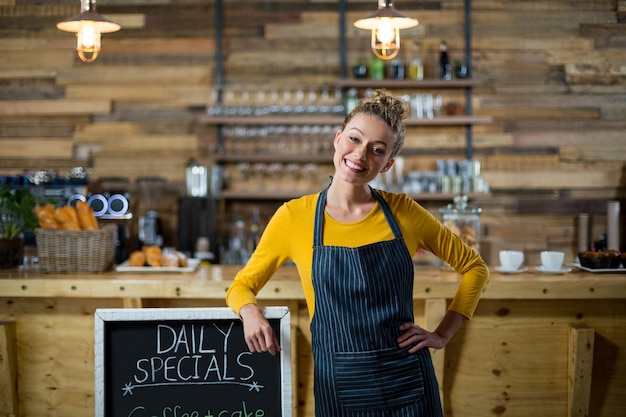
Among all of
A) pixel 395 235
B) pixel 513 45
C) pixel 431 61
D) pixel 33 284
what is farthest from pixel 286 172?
pixel 395 235

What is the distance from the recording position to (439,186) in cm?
573

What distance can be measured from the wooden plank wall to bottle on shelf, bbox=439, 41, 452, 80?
4.6 inches

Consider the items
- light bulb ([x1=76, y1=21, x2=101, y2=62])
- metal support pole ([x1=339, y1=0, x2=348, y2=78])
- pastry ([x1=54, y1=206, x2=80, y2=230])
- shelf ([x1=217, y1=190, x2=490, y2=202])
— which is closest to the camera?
pastry ([x1=54, y1=206, x2=80, y2=230])

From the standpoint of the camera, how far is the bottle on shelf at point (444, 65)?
584 cm

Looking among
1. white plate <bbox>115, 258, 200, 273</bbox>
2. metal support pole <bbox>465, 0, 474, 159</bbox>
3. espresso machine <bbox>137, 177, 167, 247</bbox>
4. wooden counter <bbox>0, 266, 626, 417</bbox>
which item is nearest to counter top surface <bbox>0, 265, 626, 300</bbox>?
wooden counter <bbox>0, 266, 626, 417</bbox>

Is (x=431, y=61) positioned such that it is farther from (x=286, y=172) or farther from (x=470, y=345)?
(x=470, y=345)

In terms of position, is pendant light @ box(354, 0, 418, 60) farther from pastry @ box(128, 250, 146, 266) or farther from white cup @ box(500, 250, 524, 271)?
pastry @ box(128, 250, 146, 266)

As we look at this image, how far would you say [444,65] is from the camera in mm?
5844

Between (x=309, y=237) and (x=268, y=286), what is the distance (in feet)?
3.42

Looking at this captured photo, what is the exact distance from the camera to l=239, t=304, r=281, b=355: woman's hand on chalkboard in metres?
2.16

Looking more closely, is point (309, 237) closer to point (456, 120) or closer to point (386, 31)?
point (386, 31)

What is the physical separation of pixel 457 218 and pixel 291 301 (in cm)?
101

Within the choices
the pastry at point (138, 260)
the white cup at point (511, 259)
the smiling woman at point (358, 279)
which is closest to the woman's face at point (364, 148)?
the smiling woman at point (358, 279)

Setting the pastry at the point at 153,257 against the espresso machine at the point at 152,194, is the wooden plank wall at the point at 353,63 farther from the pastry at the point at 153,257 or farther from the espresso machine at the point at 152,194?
the pastry at the point at 153,257
